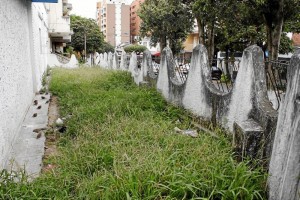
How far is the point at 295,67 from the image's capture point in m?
2.36

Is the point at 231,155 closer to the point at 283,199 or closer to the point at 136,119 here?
the point at 283,199

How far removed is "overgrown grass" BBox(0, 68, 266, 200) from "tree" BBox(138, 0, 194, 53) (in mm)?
14952

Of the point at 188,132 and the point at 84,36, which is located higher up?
the point at 84,36

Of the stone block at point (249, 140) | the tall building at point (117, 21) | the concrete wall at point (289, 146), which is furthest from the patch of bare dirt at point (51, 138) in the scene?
the tall building at point (117, 21)

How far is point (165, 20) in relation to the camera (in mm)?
21484

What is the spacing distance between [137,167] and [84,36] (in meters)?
43.8

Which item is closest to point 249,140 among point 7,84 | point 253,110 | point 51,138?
point 253,110

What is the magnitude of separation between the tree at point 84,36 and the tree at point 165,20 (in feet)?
67.0

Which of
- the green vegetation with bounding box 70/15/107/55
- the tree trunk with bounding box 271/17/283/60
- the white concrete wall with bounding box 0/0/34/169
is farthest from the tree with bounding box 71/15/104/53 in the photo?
the white concrete wall with bounding box 0/0/34/169

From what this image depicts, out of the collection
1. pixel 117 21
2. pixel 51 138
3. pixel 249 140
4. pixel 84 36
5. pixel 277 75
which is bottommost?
pixel 51 138

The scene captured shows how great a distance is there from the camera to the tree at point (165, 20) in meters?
20.2

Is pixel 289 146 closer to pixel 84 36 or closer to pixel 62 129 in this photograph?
pixel 62 129

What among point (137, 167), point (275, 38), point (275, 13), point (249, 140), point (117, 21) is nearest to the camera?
point (137, 167)

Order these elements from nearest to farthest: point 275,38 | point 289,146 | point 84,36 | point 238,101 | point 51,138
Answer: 1. point 289,146
2. point 238,101
3. point 51,138
4. point 275,38
5. point 84,36
